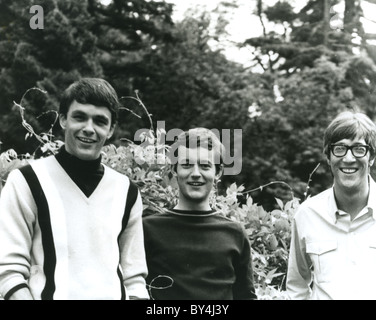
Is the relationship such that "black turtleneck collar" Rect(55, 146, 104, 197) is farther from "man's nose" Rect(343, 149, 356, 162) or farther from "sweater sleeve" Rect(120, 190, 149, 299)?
"man's nose" Rect(343, 149, 356, 162)

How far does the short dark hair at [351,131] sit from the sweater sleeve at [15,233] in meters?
1.47

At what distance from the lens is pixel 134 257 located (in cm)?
256

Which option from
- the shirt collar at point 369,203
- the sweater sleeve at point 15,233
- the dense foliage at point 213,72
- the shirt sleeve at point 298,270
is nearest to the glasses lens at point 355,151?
the shirt collar at point 369,203

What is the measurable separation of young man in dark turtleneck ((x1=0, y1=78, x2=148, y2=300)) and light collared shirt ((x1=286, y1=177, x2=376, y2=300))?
85 cm

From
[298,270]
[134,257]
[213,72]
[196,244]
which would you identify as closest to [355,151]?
[298,270]

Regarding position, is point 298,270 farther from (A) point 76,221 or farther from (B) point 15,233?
(B) point 15,233

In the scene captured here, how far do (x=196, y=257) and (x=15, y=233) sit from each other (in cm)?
89

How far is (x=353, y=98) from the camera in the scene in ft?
43.7

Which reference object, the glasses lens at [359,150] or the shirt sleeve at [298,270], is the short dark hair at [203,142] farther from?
the glasses lens at [359,150]

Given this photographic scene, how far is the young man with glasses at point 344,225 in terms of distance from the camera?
2.71 meters

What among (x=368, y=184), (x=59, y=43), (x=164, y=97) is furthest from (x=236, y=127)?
(x=368, y=184)

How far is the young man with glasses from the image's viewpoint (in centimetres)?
271

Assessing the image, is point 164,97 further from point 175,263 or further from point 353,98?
point 175,263
